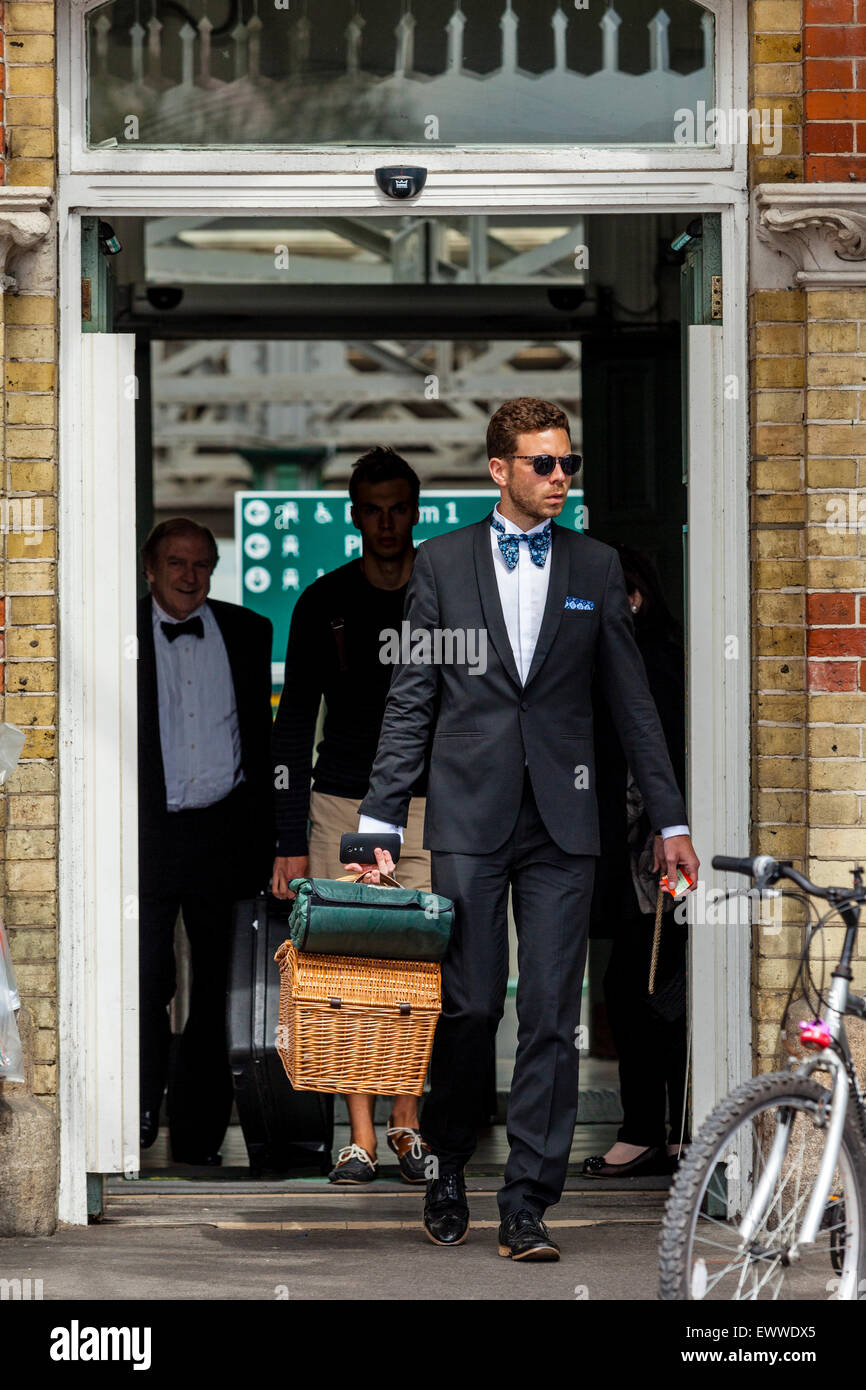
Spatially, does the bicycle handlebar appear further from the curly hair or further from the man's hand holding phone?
the curly hair

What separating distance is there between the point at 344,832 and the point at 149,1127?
1.36m

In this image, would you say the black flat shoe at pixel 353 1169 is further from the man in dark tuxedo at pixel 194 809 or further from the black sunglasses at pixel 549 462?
the black sunglasses at pixel 549 462

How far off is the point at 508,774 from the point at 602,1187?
165 centimetres

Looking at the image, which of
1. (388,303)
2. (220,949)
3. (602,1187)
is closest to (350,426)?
(388,303)

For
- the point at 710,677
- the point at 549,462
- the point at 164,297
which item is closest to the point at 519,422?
the point at 549,462

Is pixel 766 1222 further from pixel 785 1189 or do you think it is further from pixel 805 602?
pixel 805 602

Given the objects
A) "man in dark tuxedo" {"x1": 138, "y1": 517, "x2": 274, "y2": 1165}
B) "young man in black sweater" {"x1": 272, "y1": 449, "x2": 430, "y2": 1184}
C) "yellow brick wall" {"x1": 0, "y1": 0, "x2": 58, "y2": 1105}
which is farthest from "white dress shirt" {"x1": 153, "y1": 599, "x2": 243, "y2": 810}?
"yellow brick wall" {"x1": 0, "y1": 0, "x2": 58, "y2": 1105}

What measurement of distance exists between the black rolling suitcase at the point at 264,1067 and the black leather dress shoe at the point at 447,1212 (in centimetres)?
89

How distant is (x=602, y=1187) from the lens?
577 cm

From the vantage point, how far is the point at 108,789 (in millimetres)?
5352

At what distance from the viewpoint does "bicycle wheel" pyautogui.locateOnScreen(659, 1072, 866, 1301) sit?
361 centimetres

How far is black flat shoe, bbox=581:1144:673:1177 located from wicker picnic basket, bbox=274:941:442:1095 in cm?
150

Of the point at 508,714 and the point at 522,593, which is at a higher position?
the point at 522,593

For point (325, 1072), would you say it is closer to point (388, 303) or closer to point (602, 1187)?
point (602, 1187)
